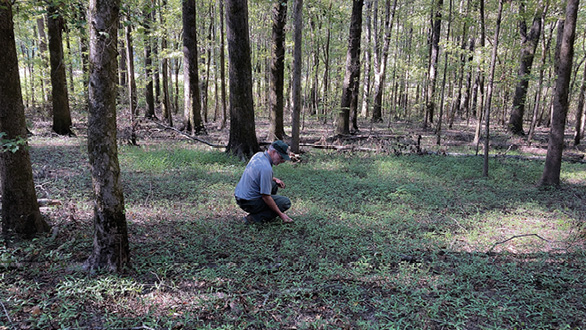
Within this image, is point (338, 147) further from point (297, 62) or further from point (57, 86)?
point (57, 86)

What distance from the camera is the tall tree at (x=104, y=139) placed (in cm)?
295

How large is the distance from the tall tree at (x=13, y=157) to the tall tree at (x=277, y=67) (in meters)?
8.06

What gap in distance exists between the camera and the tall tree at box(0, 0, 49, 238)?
→ 3.42 meters

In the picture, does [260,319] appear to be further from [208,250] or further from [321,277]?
[208,250]

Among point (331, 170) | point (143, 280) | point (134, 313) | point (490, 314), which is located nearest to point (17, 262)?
point (143, 280)

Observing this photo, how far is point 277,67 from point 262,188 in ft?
24.4

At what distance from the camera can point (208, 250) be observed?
4.16 meters

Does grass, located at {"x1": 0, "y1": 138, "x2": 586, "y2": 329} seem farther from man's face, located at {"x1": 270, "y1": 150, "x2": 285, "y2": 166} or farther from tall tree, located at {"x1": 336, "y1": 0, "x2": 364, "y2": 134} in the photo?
tall tree, located at {"x1": 336, "y1": 0, "x2": 364, "y2": 134}

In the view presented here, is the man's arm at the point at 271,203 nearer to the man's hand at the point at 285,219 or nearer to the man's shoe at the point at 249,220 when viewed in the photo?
the man's hand at the point at 285,219

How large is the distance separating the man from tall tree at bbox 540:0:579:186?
6.22 metres

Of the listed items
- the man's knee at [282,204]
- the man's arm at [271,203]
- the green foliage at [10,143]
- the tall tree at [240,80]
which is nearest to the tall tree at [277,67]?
the tall tree at [240,80]

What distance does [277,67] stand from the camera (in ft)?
36.9

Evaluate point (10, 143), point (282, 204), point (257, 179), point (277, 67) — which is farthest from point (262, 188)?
point (277, 67)

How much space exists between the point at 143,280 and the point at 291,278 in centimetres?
154
